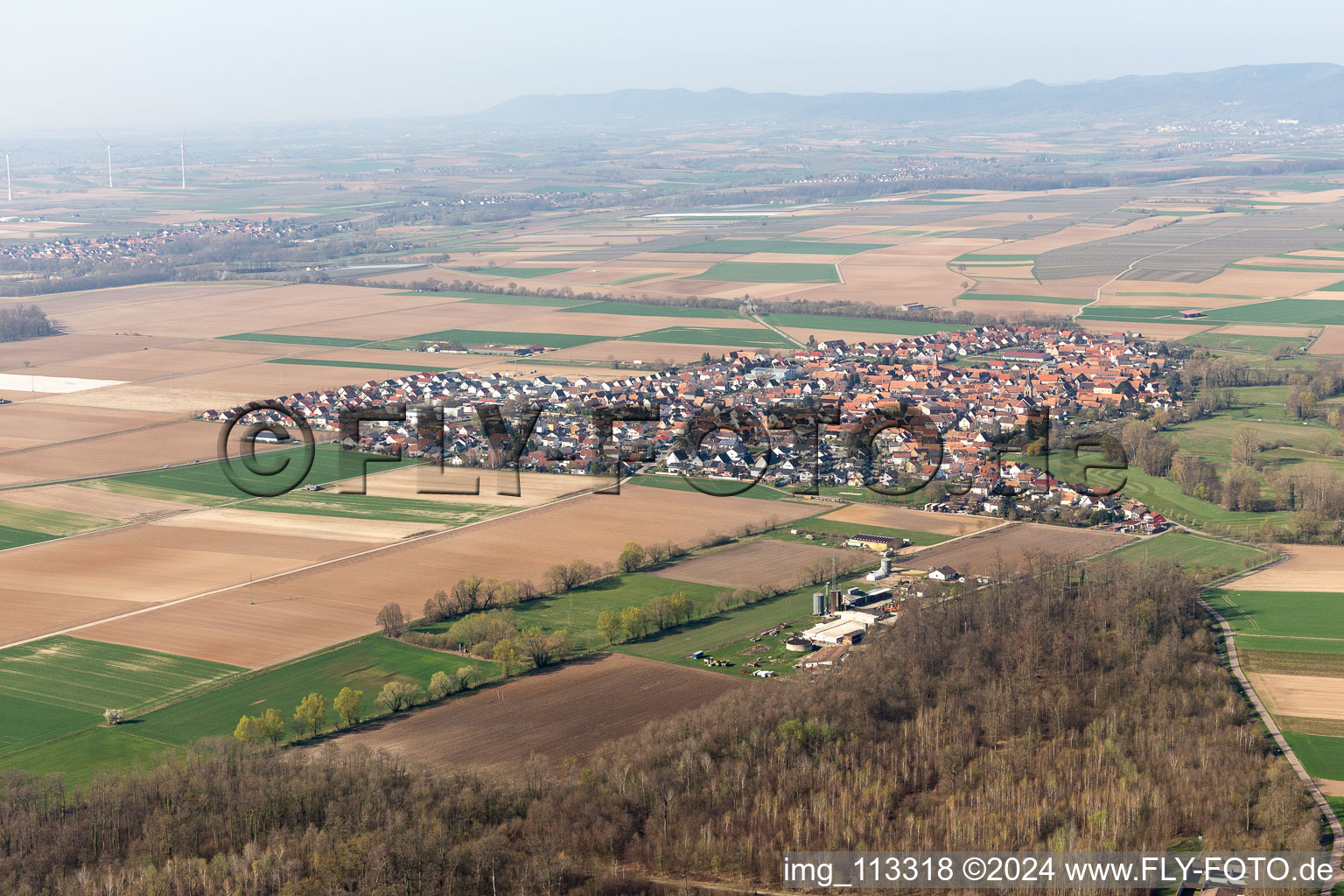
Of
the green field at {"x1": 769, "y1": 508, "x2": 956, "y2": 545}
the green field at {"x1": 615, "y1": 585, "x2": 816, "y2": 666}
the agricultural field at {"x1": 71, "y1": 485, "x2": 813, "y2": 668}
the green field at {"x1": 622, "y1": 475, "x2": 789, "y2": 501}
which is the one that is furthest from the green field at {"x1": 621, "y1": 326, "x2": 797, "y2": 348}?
the green field at {"x1": 615, "y1": 585, "x2": 816, "y2": 666}

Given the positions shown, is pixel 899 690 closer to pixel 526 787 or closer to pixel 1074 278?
pixel 526 787

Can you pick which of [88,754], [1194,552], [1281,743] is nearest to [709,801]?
[1281,743]

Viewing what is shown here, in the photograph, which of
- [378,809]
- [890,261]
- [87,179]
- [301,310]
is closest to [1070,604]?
[378,809]

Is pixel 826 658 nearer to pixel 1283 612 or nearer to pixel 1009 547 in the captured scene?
pixel 1009 547

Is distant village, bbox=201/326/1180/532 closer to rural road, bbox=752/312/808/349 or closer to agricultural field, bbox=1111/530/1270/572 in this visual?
agricultural field, bbox=1111/530/1270/572

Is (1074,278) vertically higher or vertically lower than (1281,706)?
higher

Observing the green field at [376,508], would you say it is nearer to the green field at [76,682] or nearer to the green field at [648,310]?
the green field at [76,682]
